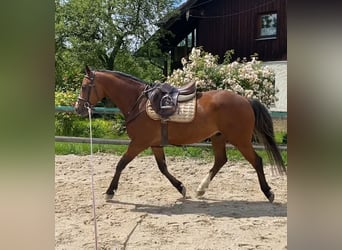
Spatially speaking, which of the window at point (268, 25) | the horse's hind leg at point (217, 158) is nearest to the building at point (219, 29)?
the window at point (268, 25)

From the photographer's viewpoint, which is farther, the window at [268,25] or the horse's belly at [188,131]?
the horse's belly at [188,131]

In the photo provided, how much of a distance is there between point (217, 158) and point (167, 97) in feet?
1.58

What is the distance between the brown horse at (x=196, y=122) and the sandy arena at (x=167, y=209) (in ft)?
0.40

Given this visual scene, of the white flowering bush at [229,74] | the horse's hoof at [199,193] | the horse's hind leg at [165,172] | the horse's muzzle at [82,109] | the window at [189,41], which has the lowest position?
the horse's hoof at [199,193]

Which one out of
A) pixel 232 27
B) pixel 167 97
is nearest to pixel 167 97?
pixel 167 97

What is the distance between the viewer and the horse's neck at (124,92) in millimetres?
2330

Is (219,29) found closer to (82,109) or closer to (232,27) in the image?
(232,27)

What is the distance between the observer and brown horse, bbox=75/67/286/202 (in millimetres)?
2223

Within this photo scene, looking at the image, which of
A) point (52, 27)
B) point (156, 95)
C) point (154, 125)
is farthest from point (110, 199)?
point (52, 27)

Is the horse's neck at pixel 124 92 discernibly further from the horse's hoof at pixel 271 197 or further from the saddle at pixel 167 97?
the horse's hoof at pixel 271 197
